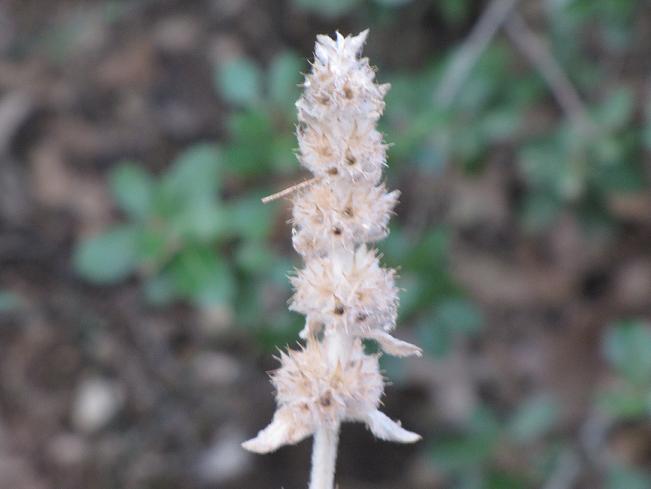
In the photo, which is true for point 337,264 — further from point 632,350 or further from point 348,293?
point 632,350

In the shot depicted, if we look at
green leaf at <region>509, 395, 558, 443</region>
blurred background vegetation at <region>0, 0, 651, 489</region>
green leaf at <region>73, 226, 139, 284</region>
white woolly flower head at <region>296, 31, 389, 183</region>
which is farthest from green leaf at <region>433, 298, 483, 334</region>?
white woolly flower head at <region>296, 31, 389, 183</region>

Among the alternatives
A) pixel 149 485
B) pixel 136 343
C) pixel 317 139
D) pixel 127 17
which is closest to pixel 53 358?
pixel 136 343

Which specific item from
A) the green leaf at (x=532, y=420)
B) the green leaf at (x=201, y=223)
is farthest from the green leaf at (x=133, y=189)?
the green leaf at (x=532, y=420)

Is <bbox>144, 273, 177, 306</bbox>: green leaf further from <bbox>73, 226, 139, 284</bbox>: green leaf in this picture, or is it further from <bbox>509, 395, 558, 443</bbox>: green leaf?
<bbox>509, 395, 558, 443</bbox>: green leaf

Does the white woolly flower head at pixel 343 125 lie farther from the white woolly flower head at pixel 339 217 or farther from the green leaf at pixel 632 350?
the green leaf at pixel 632 350

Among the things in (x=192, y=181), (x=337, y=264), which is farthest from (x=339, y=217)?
(x=192, y=181)

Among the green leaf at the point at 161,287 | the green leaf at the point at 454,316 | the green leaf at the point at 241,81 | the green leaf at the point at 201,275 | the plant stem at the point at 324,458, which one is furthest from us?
the green leaf at the point at 454,316
